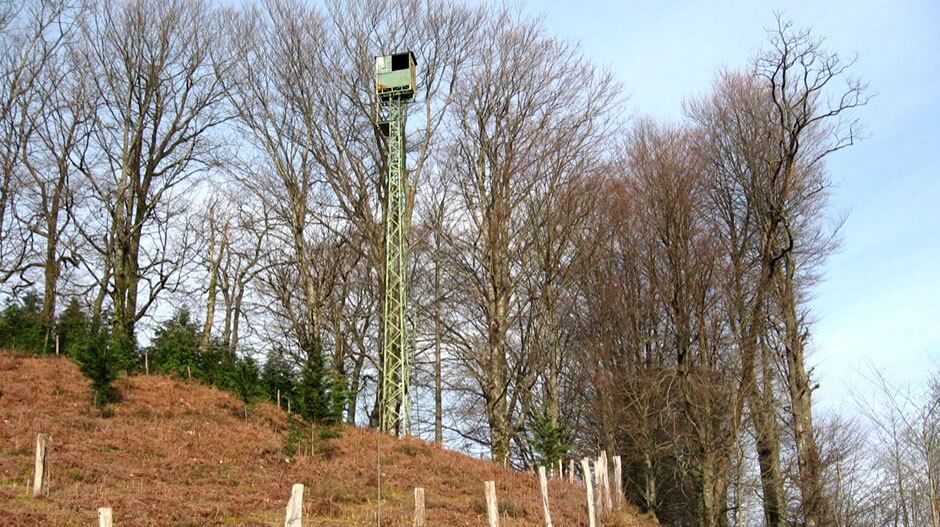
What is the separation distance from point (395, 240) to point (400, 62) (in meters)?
5.19

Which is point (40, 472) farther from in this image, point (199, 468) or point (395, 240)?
point (395, 240)

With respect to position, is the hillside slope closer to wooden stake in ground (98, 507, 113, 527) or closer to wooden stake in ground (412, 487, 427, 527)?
wooden stake in ground (412, 487, 427, 527)

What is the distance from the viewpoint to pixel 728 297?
21.8 metres

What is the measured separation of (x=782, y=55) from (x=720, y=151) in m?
4.60

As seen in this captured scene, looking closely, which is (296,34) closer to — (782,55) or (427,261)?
(427,261)

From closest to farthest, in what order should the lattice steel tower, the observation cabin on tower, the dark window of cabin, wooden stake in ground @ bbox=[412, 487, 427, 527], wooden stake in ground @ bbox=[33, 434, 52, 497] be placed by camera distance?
wooden stake in ground @ bbox=[412, 487, 427, 527] → wooden stake in ground @ bbox=[33, 434, 52, 497] → the lattice steel tower → the observation cabin on tower → the dark window of cabin

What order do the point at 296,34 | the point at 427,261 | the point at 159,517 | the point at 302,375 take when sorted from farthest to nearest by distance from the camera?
the point at 427,261, the point at 296,34, the point at 302,375, the point at 159,517

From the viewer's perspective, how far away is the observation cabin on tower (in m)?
22.0

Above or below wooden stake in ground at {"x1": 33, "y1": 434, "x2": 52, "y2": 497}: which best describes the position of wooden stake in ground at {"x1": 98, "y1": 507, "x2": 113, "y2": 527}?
below

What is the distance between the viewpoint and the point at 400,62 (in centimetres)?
2220

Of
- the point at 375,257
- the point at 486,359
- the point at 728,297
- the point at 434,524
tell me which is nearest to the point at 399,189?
the point at 375,257

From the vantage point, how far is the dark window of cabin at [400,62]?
2214 cm

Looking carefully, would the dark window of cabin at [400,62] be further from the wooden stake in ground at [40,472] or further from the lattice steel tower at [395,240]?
the wooden stake in ground at [40,472]

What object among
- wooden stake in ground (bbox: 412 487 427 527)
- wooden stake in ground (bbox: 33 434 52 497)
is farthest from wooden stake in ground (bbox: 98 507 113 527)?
wooden stake in ground (bbox: 33 434 52 497)
